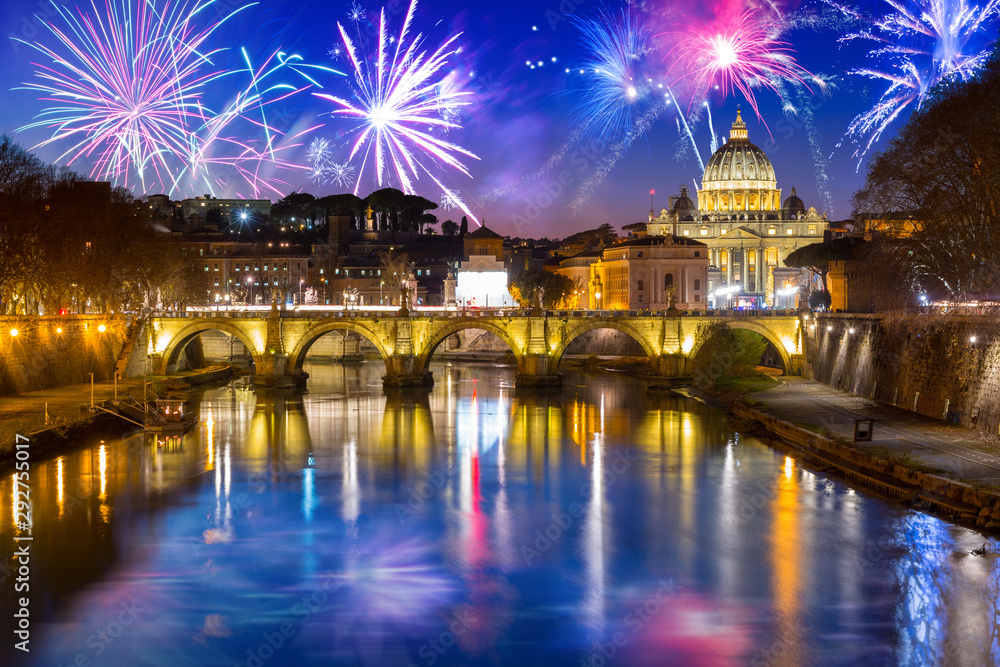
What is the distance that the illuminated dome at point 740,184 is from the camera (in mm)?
126125

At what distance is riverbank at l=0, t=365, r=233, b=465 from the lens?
30.1 m

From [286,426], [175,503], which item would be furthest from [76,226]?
[175,503]

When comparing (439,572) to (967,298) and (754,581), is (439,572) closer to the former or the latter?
(754,581)

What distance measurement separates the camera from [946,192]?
107ft

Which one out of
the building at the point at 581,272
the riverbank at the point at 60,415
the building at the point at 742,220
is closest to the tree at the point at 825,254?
A: the building at the point at 581,272

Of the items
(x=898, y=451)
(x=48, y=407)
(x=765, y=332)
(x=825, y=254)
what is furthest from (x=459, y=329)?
(x=898, y=451)

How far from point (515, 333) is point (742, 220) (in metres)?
74.7

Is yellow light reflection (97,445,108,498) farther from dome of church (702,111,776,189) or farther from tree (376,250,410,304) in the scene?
dome of church (702,111,776,189)

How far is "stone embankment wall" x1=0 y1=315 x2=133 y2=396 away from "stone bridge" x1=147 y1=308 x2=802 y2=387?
25.9 feet

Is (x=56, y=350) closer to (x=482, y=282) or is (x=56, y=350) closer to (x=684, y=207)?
(x=482, y=282)

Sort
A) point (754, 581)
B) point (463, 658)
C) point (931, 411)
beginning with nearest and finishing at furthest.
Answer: point (463, 658)
point (754, 581)
point (931, 411)

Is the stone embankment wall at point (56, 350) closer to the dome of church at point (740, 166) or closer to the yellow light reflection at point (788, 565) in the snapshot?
the yellow light reflection at point (788, 565)

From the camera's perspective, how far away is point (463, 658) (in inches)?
640

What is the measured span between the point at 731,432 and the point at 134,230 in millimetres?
35501
